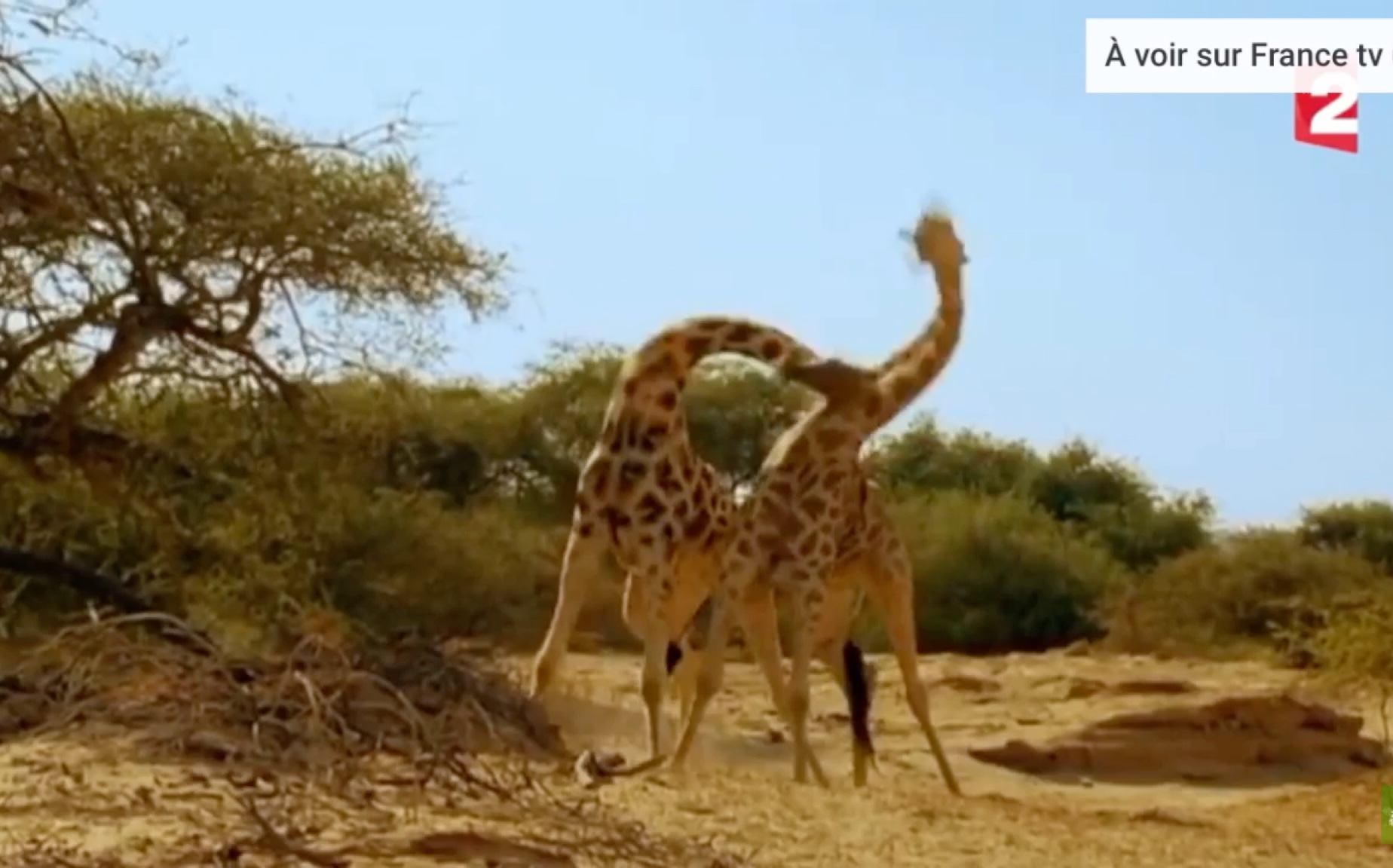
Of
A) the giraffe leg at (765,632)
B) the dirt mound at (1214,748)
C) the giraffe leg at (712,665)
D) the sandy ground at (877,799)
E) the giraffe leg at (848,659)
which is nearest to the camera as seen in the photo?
the sandy ground at (877,799)

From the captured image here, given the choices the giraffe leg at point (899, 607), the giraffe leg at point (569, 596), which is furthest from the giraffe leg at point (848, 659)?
the giraffe leg at point (569, 596)

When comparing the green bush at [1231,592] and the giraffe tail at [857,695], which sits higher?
the green bush at [1231,592]

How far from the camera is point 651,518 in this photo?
1015 centimetres

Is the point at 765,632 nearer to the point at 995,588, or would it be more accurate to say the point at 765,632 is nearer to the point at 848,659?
the point at 848,659

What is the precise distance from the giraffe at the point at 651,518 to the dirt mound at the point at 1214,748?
180 inches

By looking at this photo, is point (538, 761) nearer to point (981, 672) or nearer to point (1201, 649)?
point (981, 672)

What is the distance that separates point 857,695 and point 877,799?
2.33 m

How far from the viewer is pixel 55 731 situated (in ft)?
25.1

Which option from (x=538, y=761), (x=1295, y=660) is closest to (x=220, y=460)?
(x=538, y=761)

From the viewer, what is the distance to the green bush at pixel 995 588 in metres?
25.5

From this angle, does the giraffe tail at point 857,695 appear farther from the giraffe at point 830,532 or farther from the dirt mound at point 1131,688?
the dirt mound at point 1131,688

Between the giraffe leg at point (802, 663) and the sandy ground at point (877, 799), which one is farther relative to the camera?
the giraffe leg at point (802, 663)

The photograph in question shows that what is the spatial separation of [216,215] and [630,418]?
11.7 feet

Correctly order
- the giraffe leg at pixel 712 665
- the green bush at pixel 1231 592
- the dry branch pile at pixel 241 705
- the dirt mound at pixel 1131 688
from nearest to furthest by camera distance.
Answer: the dry branch pile at pixel 241 705 → the giraffe leg at pixel 712 665 → the dirt mound at pixel 1131 688 → the green bush at pixel 1231 592
